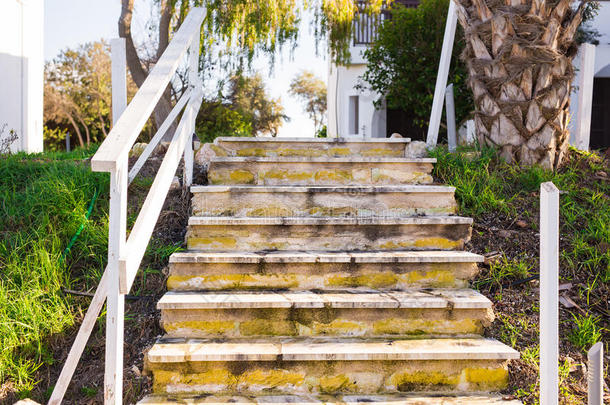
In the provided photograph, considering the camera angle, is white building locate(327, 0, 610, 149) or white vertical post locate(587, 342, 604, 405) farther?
white building locate(327, 0, 610, 149)

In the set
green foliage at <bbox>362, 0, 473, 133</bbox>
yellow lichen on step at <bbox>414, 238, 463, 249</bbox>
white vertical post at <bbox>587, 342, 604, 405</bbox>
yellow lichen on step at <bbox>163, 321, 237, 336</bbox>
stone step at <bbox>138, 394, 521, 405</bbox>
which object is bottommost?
stone step at <bbox>138, 394, 521, 405</bbox>

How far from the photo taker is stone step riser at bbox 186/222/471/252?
2.71 m

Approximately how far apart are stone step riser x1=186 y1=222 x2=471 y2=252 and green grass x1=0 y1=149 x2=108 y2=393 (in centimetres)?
57

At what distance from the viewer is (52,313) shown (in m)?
2.30

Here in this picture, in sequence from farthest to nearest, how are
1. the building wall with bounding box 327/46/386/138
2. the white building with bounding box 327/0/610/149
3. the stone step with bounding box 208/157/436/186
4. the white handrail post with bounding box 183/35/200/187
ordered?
the building wall with bounding box 327/46/386/138
the white building with bounding box 327/0/610/149
the stone step with bounding box 208/157/436/186
the white handrail post with bounding box 183/35/200/187

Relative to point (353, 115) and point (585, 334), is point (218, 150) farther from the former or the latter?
point (353, 115)

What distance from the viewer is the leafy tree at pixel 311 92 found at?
2684cm

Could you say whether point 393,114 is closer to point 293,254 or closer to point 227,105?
point 227,105

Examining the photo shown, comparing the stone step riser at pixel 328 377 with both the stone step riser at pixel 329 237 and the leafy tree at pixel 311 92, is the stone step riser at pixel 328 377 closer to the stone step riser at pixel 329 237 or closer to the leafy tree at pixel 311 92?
the stone step riser at pixel 329 237

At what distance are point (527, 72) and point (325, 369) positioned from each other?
2460 millimetres

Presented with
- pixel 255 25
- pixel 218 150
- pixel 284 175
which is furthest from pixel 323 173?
pixel 255 25

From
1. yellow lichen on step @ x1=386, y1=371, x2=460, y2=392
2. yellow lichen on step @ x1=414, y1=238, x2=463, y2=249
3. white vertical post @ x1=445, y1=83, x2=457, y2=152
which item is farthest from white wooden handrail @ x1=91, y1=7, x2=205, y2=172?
white vertical post @ x1=445, y1=83, x2=457, y2=152

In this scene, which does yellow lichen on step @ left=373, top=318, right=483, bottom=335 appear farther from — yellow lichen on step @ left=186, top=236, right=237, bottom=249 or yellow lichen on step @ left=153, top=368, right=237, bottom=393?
yellow lichen on step @ left=186, top=236, right=237, bottom=249

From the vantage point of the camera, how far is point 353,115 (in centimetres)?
1105
